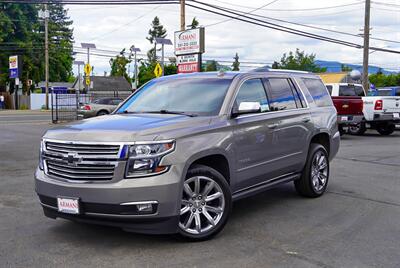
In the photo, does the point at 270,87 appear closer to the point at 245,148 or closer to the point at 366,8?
the point at 245,148

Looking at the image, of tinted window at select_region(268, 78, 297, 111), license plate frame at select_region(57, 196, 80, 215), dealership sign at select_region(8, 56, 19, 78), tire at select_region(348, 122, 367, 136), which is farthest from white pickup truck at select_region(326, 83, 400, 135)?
dealership sign at select_region(8, 56, 19, 78)

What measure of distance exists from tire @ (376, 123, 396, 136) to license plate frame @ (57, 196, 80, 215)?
16.7 meters

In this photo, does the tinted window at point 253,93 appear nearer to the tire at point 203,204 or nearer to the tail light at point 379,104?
the tire at point 203,204

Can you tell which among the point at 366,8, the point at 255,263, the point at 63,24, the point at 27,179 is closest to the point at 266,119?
the point at 255,263

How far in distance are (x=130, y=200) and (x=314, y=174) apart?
12.0 feet

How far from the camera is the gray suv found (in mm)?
4438

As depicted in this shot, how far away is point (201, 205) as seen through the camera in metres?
4.96

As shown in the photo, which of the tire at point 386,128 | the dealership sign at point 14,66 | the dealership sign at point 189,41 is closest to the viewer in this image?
the dealership sign at point 189,41

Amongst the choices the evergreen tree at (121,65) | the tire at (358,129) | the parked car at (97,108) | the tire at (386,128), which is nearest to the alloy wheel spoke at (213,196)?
the tire at (358,129)

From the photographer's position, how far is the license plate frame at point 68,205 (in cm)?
450

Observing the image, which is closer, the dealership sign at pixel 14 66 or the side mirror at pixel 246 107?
the side mirror at pixel 246 107

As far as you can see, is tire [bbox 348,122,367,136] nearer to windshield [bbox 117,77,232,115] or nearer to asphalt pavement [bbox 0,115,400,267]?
asphalt pavement [bbox 0,115,400,267]

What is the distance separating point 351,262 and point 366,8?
25.7 metres

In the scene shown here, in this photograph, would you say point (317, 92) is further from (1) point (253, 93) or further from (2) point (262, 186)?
(2) point (262, 186)
